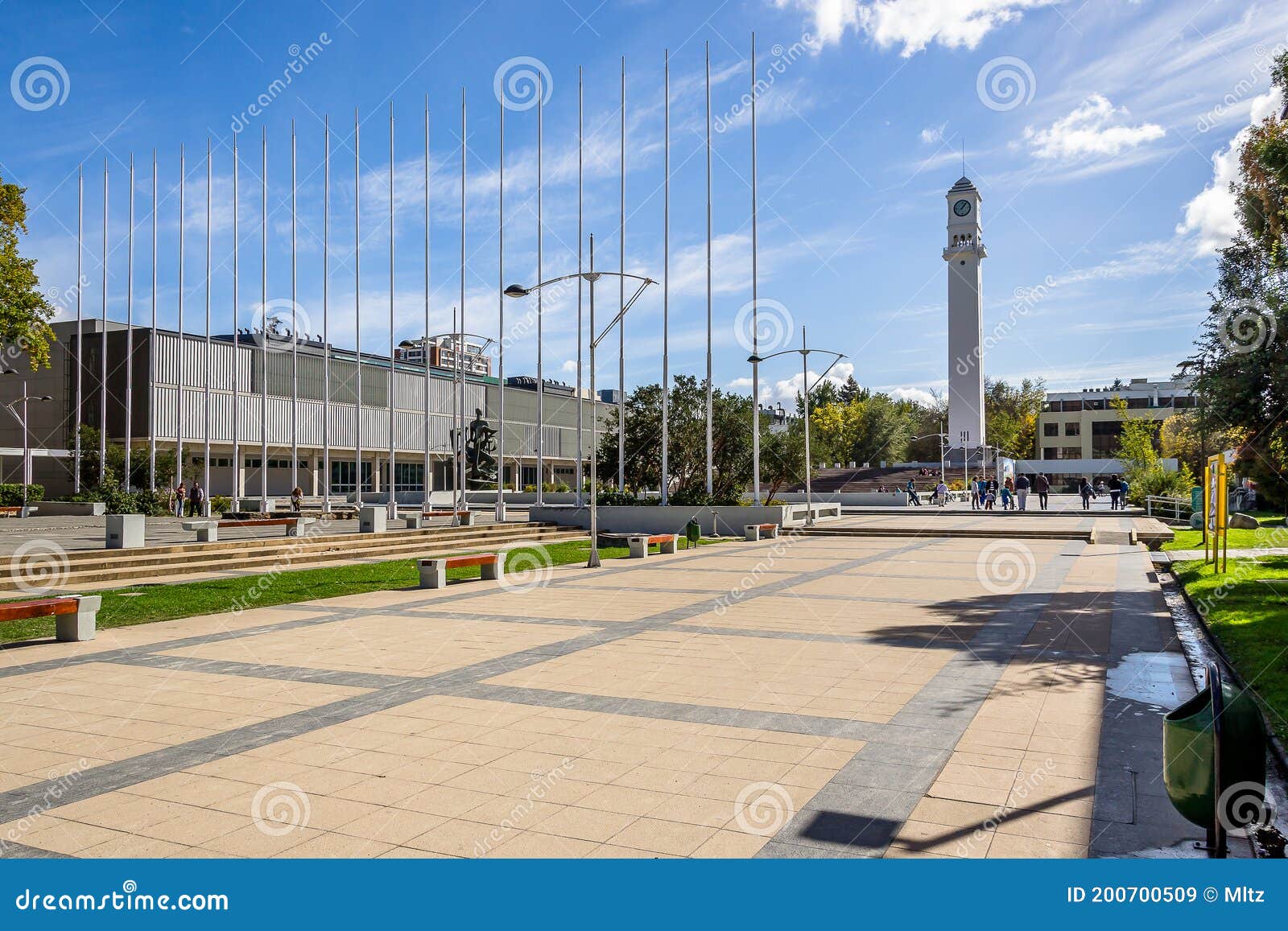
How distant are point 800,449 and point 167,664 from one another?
42415 mm

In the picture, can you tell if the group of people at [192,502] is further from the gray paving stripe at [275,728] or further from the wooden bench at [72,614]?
the gray paving stripe at [275,728]

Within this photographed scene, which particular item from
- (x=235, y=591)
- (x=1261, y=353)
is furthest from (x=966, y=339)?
(x=235, y=591)

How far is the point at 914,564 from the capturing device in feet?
68.6

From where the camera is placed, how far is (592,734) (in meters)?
6.96

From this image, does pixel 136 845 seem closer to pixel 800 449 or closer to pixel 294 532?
pixel 294 532

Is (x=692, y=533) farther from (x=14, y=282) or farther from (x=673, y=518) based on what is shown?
(x=14, y=282)

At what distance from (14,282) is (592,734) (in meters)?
26.3

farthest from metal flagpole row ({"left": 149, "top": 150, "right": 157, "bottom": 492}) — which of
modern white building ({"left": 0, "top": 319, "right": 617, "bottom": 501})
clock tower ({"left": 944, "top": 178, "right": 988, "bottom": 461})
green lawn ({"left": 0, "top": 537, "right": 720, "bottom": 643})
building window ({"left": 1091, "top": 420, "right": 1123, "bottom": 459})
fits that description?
building window ({"left": 1091, "top": 420, "right": 1123, "bottom": 459})

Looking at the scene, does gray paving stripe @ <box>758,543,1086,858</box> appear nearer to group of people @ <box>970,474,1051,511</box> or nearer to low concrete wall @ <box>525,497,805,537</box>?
A: low concrete wall @ <box>525,497,805,537</box>

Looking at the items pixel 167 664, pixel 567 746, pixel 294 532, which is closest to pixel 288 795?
pixel 567 746

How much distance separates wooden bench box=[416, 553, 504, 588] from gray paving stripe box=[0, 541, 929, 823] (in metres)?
5.92

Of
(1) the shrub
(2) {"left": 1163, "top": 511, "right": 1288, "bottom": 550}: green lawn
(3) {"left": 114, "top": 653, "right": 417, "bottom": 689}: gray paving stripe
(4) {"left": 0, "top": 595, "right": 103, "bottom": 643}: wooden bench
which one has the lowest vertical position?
(2) {"left": 1163, "top": 511, "right": 1288, "bottom": 550}: green lawn

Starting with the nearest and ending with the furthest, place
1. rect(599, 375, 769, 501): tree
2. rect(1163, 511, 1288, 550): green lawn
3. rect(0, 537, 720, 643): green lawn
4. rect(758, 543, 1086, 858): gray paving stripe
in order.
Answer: rect(758, 543, 1086, 858): gray paving stripe < rect(0, 537, 720, 643): green lawn < rect(1163, 511, 1288, 550): green lawn < rect(599, 375, 769, 501): tree

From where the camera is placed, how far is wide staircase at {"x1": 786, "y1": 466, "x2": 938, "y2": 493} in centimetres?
7188
